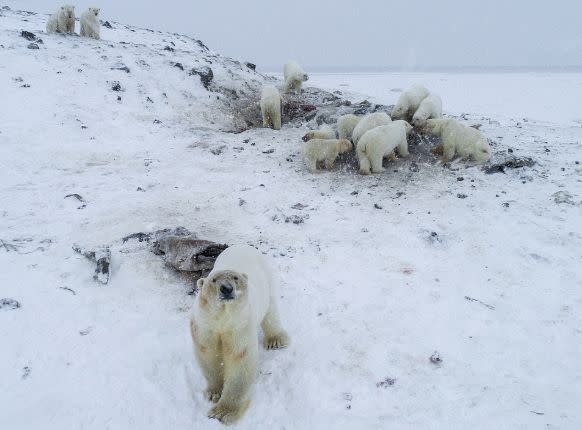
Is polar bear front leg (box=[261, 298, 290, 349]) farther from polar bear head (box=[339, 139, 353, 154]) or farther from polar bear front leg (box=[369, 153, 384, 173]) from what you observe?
polar bear head (box=[339, 139, 353, 154])

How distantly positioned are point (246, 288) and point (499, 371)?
2397 mm

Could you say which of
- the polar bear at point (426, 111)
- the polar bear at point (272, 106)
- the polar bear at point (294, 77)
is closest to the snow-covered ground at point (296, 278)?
the polar bear at point (272, 106)

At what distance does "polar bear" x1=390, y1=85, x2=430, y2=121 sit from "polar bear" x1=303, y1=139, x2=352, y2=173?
236cm

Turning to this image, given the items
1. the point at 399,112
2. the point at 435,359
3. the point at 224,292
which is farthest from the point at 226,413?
the point at 399,112

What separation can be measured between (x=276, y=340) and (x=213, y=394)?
0.81 metres

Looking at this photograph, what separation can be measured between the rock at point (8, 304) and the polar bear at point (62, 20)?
39.3ft

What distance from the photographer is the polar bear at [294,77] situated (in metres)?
14.4

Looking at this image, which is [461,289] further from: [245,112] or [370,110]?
[245,112]

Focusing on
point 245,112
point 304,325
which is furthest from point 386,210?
point 245,112

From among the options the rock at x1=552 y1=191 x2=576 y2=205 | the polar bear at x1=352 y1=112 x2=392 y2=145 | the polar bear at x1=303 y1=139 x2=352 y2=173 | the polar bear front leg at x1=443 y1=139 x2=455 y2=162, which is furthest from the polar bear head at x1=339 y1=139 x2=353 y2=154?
the rock at x1=552 y1=191 x2=576 y2=205

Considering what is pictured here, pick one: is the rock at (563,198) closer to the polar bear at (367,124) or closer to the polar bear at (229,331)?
the polar bear at (367,124)

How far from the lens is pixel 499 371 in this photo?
384cm

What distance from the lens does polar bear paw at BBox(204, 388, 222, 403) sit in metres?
3.55

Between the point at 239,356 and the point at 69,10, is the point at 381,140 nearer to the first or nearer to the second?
the point at 239,356
